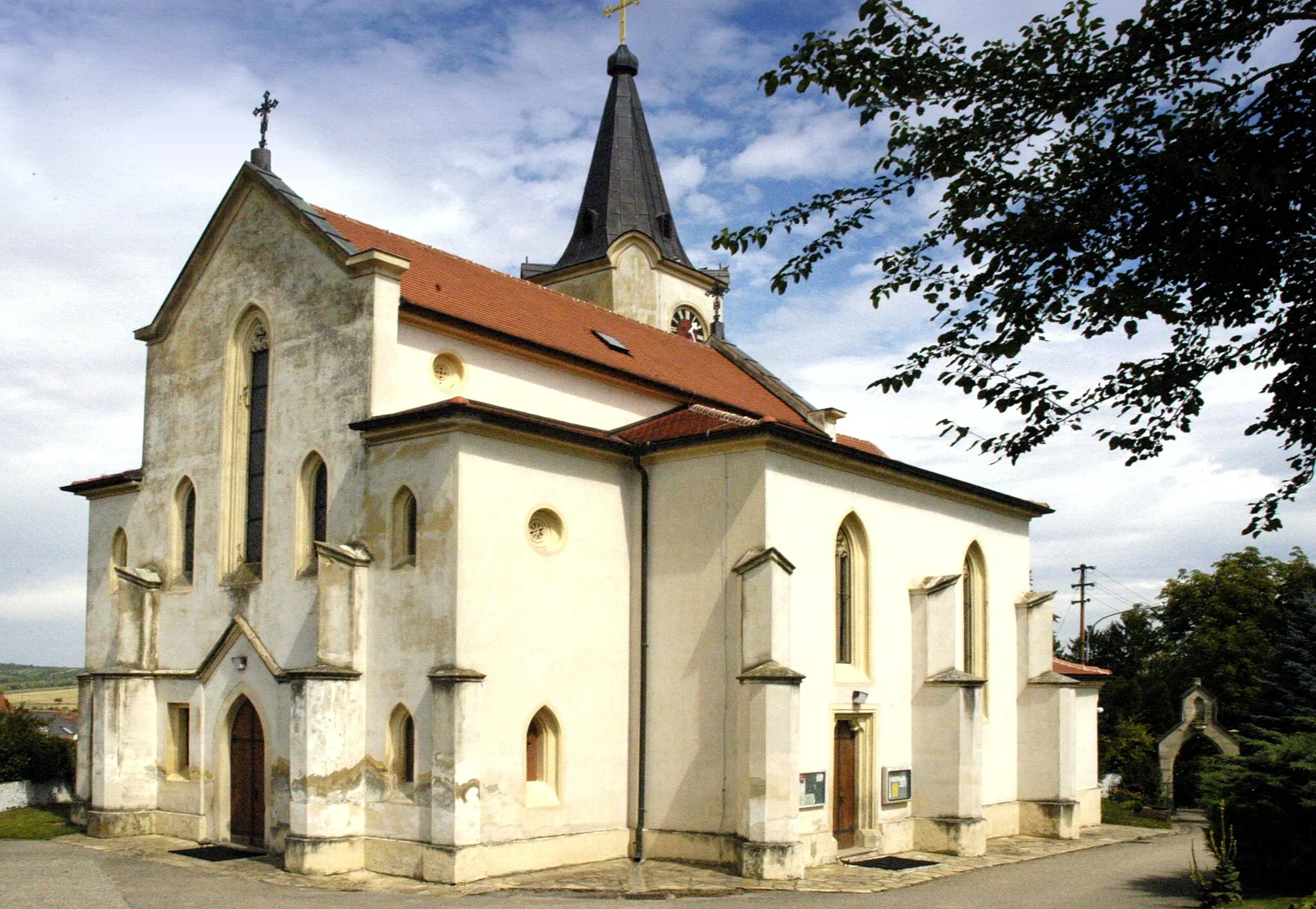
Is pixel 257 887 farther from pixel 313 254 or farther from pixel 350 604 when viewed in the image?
pixel 313 254

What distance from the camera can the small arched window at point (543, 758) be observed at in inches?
747

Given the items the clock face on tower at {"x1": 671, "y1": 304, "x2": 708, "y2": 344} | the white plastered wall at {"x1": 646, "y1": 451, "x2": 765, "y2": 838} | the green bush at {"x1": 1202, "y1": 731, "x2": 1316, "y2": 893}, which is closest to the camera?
the green bush at {"x1": 1202, "y1": 731, "x2": 1316, "y2": 893}

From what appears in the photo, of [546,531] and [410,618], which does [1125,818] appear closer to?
[546,531]

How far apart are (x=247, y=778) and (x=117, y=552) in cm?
675

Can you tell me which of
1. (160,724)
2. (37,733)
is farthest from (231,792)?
(37,733)

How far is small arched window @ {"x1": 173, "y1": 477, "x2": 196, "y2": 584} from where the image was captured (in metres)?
23.1

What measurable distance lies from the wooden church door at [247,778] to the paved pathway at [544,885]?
1.16 m

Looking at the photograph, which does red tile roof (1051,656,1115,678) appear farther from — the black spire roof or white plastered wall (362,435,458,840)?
white plastered wall (362,435,458,840)

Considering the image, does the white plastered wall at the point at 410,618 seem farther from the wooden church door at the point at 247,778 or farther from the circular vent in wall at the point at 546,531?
the wooden church door at the point at 247,778

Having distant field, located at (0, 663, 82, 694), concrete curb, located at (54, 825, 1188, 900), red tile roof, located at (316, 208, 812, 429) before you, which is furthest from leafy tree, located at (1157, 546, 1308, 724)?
distant field, located at (0, 663, 82, 694)

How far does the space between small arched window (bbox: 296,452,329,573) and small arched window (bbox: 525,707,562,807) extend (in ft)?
15.3

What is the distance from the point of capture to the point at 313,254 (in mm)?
21141

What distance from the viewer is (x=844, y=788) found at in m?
21.3

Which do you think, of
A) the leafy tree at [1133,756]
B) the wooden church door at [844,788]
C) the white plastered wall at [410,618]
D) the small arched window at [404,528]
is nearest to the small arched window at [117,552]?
the white plastered wall at [410,618]
